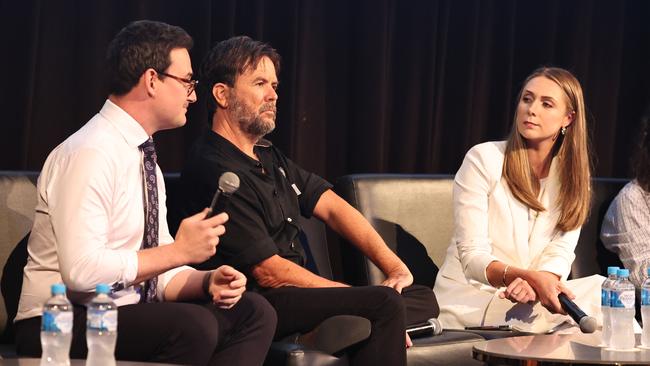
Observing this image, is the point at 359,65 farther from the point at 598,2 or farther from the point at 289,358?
the point at 289,358

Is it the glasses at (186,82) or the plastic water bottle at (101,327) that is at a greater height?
the glasses at (186,82)

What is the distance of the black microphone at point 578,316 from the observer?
3340mm

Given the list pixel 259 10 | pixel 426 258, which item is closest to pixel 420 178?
pixel 426 258

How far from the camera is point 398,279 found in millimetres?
3662

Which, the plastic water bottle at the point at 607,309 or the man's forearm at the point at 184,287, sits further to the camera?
the plastic water bottle at the point at 607,309

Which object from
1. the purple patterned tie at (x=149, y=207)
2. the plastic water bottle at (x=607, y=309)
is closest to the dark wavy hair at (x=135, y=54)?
the purple patterned tie at (x=149, y=207)

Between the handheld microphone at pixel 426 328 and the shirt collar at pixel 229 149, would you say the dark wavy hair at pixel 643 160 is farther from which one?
the shirt collar at pixel 229 149

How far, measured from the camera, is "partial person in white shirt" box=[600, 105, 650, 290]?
171 inches

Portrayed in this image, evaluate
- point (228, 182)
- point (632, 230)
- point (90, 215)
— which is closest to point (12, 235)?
point (90, 215)

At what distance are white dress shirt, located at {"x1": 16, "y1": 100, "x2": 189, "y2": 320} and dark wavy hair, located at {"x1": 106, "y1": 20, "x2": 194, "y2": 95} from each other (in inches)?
3.0

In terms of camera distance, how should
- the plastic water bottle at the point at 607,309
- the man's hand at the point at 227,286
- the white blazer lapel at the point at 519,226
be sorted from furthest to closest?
the white blazer lapel at the point at 519,226 → the plastic water bottle at the point at 607,309 → the man's hand at the point at 227,286

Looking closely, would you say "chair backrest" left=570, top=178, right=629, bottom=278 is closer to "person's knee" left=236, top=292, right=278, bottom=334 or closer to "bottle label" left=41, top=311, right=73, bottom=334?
"person's knee" left=236, top=292, right=278, bottom=334

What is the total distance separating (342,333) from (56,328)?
1.27 metres

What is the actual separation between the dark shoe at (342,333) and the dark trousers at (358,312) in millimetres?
26
